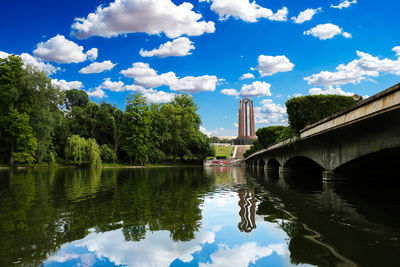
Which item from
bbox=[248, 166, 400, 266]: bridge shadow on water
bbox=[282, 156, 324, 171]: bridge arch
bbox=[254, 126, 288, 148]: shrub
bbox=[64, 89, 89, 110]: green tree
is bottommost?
bbox=[248, 166, 400, 266]: bridge shadow on water

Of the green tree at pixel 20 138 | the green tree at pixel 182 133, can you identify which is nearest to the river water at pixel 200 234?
the green tree at pixel 20 138

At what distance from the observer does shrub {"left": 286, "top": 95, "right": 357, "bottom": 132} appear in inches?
644

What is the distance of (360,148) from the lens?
11359 mm

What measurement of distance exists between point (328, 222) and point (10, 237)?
584 cm

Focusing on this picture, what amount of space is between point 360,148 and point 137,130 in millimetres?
44809

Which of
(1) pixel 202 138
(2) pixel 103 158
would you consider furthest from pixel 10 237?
(1) pixel 202 138

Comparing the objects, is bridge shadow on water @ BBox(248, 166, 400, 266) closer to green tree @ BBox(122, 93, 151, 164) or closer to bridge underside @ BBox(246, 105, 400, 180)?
bridge underside @ BBox(246, 105, 400, 180)

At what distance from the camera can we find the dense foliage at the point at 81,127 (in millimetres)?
36531

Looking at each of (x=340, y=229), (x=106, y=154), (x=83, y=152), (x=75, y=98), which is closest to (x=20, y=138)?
(x=83, y=152)

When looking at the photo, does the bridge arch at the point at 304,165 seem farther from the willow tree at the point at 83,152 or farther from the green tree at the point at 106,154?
the green tree at the point at 106,154

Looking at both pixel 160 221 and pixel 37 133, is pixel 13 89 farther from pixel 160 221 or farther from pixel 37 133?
pixel 160 221

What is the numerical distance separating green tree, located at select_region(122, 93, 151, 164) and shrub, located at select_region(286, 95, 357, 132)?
3851 centimetres

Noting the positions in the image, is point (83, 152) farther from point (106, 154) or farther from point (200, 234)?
point (200, 234)

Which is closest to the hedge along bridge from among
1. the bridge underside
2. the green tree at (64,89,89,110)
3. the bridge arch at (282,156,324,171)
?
the bridge underside
